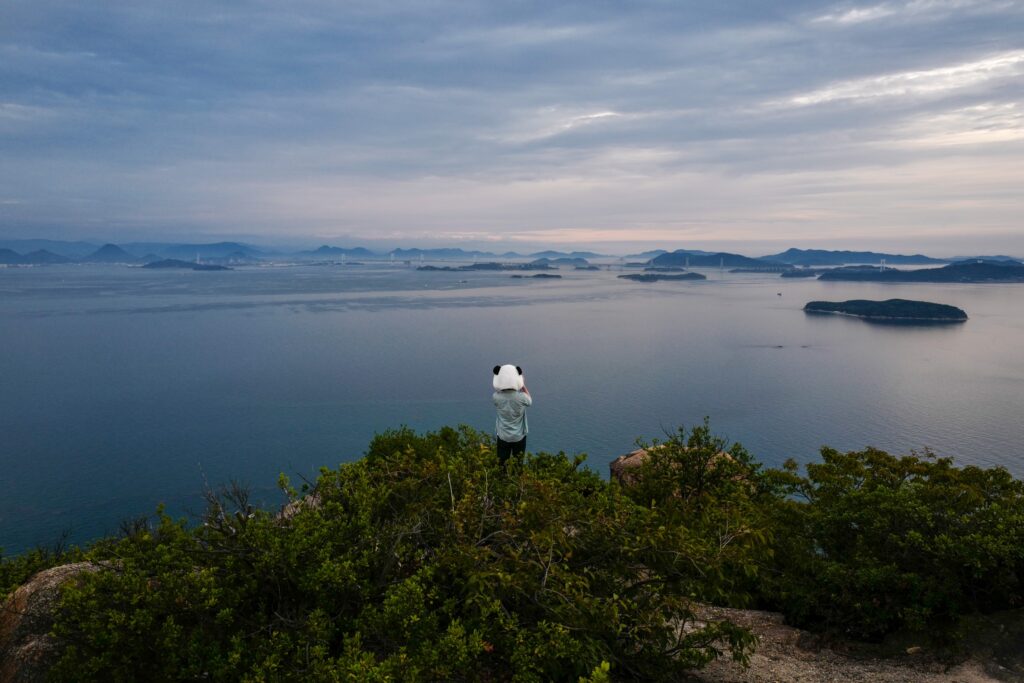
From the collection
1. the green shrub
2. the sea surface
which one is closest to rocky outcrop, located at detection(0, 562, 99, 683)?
the green shrub

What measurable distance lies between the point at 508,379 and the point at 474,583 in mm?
5372

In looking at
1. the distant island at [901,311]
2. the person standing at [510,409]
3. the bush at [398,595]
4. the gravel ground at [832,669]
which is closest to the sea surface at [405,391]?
the distant island at [901,311]

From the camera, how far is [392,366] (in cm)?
8362

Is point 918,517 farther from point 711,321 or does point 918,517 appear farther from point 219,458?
point 711,321

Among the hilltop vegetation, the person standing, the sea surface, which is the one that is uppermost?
the person standing

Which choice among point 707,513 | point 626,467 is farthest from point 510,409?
point 626,467

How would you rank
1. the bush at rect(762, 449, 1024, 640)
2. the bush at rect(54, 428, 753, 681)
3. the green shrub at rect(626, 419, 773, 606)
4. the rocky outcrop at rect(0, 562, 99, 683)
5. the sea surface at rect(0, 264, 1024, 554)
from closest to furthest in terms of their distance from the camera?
the bush at rect(54, 428, 753, 681) → the rocky outcrop at rect(0, 562, 99, 683) → the green shrub at rect(626, 419, 773, 606) → the bush at rect(762, 449, 1024, 640) → the sea surface at rect(0, 264, 1024, 554)

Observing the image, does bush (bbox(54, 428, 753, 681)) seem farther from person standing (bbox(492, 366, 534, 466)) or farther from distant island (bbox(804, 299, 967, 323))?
distant island (bbox(804, 299, 967, 323))

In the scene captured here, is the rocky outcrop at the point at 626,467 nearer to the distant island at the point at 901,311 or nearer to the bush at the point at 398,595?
the bush at the point at 398,595

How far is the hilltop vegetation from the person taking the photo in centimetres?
681

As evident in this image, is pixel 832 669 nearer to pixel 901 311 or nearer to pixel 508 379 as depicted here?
pixel 508 379

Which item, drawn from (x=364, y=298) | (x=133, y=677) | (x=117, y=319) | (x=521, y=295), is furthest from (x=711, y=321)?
(x=133, y=677)

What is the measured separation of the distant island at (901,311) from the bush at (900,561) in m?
150

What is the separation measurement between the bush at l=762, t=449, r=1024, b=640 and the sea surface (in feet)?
69.7
